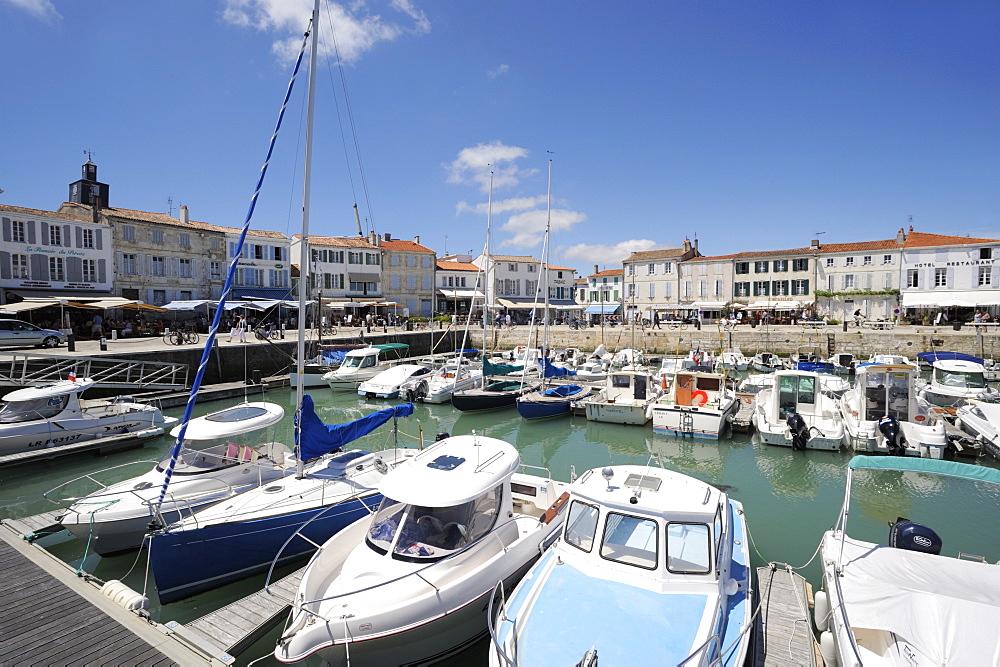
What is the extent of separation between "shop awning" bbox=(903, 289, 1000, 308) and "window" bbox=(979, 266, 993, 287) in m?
2.04

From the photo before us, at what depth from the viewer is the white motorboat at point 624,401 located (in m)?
21.0

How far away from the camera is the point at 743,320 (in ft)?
167

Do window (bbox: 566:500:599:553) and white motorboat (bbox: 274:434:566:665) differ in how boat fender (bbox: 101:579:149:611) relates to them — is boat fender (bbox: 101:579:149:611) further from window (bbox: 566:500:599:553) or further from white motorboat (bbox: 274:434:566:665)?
window (bbox: 566:500:599:553)

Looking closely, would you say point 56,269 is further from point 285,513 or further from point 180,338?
point 285,513

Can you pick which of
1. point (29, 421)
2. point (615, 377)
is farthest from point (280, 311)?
point (615, 377)

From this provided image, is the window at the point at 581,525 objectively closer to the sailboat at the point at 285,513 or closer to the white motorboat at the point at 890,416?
the sailboat at the point at 285,513

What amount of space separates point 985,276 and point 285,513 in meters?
56.4

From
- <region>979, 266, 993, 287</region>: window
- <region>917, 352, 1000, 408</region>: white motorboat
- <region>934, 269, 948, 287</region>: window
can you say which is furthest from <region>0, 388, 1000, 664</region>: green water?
<region>979, 266, 993, 287</region>: window

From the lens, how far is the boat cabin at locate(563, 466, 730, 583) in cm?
633

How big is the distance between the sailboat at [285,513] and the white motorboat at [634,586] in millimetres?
3884

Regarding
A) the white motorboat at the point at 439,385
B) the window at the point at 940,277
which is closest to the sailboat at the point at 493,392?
the white motorboat at the point at 439,385

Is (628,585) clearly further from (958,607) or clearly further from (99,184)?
(99,184)

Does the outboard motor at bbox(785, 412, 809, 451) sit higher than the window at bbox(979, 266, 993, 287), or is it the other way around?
the window at bbox(979, 266, 993, 287)

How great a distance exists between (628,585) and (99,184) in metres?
53.2
